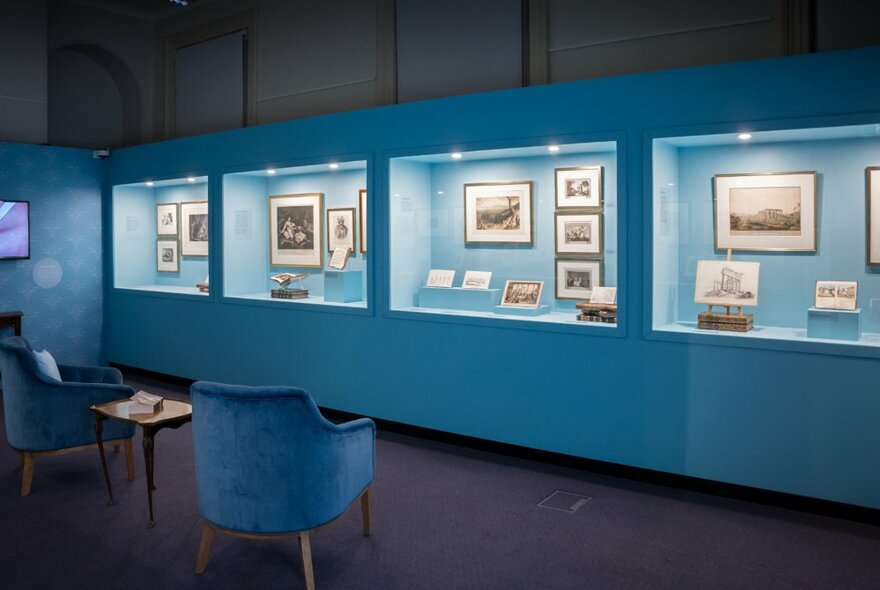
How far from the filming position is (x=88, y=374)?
5.63 metres

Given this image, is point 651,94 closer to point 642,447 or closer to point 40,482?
point 642,447

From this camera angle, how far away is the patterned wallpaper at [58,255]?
8.50 meters

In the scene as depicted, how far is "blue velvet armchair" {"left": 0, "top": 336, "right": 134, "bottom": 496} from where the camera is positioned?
4.80 metres

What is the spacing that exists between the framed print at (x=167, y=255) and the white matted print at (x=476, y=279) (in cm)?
429

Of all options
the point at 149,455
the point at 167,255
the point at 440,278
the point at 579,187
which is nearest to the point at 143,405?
the point at 149,455

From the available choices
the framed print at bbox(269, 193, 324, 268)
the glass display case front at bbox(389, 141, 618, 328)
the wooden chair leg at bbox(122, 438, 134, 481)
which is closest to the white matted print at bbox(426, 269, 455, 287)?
the glass display case front at bbox(389, 141, 618, 328)

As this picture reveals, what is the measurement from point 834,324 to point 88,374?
207 inches

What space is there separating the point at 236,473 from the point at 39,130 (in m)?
7.17

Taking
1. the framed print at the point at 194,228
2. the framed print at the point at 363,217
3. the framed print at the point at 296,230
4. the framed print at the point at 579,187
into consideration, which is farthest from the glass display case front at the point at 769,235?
the framed print at the point at 194,228

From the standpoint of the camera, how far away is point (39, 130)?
29.0 feet

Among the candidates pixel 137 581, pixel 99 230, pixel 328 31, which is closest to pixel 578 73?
pixel 328 31

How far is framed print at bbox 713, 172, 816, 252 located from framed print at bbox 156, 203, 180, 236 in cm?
637

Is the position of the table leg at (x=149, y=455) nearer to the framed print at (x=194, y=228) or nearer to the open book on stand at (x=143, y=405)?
the open book on stand at (x=143, y=405)

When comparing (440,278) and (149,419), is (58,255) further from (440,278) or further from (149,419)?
(149,419)
